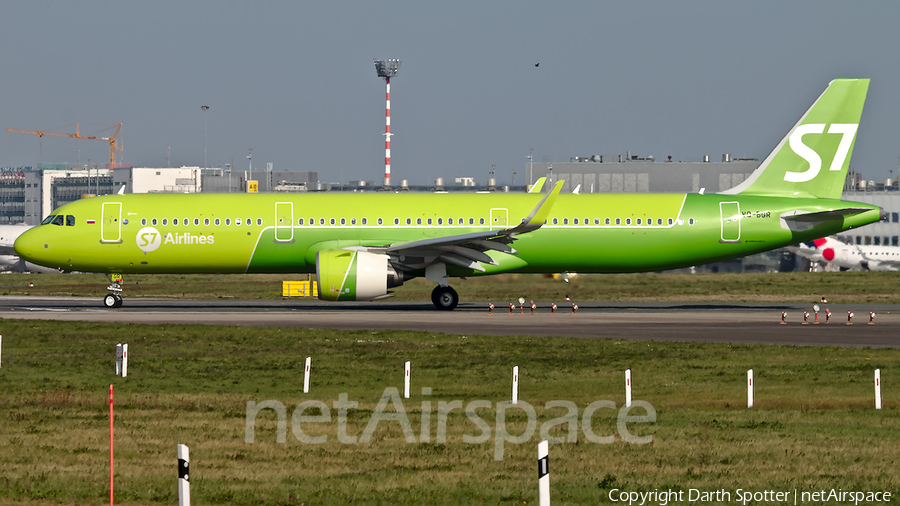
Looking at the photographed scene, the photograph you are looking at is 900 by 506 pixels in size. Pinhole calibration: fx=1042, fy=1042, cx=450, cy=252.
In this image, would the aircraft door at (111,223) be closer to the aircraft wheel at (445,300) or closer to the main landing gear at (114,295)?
the main landing gear at (114,295)

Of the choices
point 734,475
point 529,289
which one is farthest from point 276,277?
point 734,475

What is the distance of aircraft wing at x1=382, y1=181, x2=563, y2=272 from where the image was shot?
40781 millimetres

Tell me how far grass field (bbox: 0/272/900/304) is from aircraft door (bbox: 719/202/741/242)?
8904mm

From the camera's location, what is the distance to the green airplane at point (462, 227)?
43438 mm

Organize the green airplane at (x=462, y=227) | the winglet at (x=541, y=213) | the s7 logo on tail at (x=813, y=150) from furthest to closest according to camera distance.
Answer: the s7 logo on tail at (x=813, y=150) → the green airplane at (x=462, y=227) → the winglet at (x=541, y=213)

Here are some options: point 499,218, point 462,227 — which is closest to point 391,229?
point 462,227

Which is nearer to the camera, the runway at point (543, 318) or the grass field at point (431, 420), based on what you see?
the grass field at point (431, 420)

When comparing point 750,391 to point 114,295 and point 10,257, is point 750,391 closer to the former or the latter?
point 114,295

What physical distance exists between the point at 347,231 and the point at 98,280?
38.0 meters

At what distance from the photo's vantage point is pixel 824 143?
4538 cm

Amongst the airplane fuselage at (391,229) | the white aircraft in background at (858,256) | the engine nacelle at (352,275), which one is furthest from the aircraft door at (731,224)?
the white aircraft in background at (858,256)

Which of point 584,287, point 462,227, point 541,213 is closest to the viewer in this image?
point 541,213

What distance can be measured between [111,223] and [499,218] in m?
16.4

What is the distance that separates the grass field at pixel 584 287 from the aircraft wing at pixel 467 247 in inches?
156
